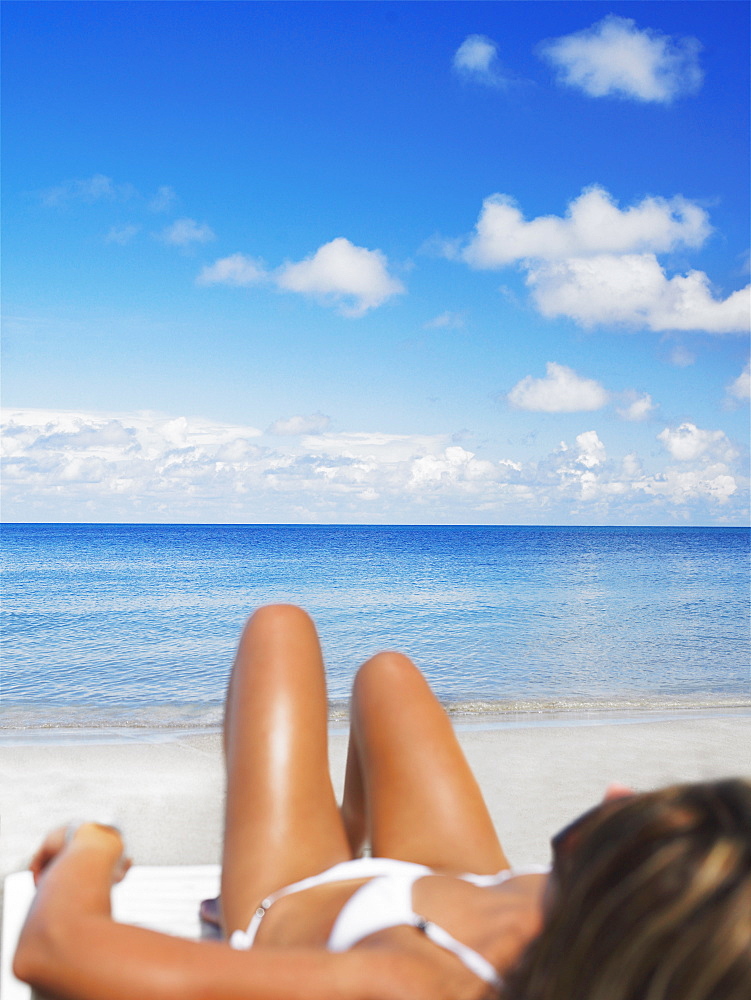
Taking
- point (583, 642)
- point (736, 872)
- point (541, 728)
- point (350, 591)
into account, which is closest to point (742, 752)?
point (541, 728)

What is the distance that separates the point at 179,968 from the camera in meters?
1.05

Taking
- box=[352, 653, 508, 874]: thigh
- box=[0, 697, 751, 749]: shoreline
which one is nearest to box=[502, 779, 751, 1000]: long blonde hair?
box=[352, 653, 508, 874]: thigh

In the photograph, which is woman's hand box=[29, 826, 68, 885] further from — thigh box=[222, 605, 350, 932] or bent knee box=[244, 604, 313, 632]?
bent knee box=[244, 604, 313, 632]

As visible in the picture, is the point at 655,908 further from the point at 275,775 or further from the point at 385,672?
the point at 385,672

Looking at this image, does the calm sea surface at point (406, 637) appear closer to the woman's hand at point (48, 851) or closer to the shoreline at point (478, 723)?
the shoreline at point (478, 723)

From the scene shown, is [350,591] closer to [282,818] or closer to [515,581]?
[515,581]

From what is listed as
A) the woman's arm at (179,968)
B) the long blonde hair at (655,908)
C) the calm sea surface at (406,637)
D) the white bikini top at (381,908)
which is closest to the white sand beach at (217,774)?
the white bikini top at (381,908)

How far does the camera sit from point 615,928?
80 cm

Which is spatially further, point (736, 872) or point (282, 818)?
point (282, 818)

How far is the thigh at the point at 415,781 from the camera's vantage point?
1625 millimetres

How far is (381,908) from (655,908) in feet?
1.80

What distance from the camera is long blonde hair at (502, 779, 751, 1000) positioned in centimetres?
75

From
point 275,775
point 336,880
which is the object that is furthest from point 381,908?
point 275,775

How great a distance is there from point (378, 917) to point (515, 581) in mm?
23829
